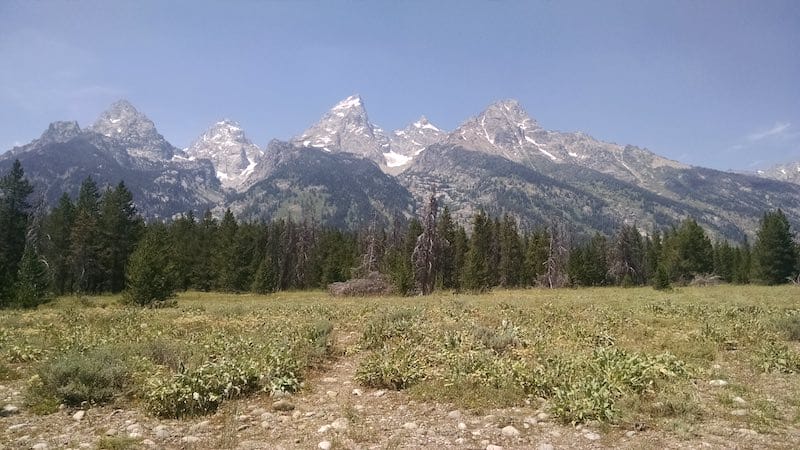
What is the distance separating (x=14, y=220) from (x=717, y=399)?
6968cm

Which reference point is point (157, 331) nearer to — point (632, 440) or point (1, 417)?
point (1, 417)

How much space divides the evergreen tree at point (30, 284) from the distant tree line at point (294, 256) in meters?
0.10

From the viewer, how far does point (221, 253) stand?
77250 mm

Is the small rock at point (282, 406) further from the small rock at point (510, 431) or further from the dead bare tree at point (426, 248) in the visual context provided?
the dead bare tree at point (426, 248)

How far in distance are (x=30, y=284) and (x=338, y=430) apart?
3649cm

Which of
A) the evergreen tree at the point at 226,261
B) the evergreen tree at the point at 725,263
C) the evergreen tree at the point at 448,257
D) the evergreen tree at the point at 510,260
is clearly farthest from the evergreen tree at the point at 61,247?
the evergreen tree at the point at 725,263

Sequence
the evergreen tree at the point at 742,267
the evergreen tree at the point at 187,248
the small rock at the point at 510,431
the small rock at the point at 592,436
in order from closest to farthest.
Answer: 1. the small rock at the point at 592,436
2. the small rock at the point at 510,431
3. the evergreen tree at the point at 187,248
4. the evergreen tree at the point at 742,267

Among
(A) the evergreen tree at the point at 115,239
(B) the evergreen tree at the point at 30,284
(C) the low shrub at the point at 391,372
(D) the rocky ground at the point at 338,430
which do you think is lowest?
(D) the rocky ground at the point at 338,430

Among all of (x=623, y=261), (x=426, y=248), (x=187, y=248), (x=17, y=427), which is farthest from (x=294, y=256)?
(x=17, y=427)

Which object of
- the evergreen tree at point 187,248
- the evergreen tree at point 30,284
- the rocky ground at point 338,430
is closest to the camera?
the rocky ground at point 338,430

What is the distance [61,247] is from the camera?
6694 centimetres

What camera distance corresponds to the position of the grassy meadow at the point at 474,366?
28.4 feet

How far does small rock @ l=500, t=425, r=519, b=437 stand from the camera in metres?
7.78

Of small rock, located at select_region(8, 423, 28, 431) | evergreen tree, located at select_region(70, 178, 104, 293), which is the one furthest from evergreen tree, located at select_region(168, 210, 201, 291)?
small rock, located at select_region(8, 423, 28, 431)
